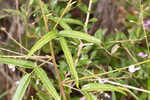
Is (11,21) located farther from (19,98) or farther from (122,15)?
(19,98)

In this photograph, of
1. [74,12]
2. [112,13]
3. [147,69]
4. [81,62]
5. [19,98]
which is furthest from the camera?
[74,12]

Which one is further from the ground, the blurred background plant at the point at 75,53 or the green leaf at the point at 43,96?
the blurred background plant at the point at 75,53

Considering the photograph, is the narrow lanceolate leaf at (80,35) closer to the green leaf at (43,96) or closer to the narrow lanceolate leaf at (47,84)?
the narrow lanceolate leaf at (47,84)

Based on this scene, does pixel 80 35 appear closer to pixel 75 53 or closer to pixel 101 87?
pixel 101 87

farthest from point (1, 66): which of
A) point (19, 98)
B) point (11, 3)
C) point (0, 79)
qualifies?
point (19, 98)

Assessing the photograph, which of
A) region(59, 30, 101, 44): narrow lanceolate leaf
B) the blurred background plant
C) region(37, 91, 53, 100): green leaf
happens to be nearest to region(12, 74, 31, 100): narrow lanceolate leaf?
the blurred background plant

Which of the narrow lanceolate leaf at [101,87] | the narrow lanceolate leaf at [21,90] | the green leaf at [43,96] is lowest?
the green leaf at [43,96]

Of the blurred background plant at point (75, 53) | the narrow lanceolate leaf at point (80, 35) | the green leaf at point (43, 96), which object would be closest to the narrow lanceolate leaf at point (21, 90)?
the blurred background plant at point (75, 53)

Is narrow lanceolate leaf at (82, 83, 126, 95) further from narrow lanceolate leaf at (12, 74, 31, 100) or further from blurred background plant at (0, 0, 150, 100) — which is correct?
narrow lanceolate leaf at (12, 74, 31, 100)
